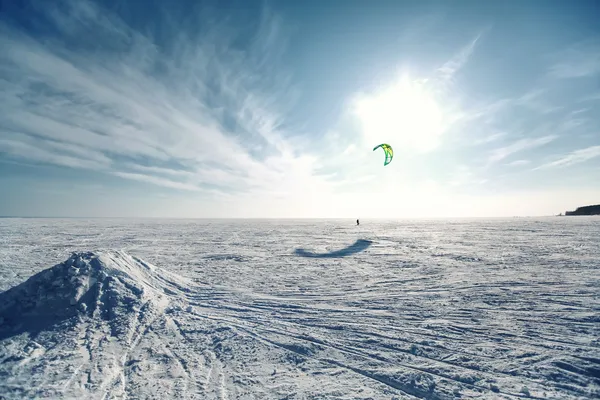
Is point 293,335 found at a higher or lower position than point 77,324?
lower

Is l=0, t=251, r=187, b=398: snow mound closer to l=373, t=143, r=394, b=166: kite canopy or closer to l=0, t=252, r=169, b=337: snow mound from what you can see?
l=0, t=252, r=169, b=337: snow mound

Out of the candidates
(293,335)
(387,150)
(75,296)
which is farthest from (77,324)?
(387,150)

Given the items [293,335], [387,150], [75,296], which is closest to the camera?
[293,335]

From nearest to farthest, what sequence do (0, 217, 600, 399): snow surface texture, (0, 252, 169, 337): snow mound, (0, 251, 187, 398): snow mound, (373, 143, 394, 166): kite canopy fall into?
(0, 217, 600, 399): snow surface texture → (0, 251, 187, 398): snow mound → (0, 252, 169, 337): snow mound → (373, 143, 394, 166): kite canopy

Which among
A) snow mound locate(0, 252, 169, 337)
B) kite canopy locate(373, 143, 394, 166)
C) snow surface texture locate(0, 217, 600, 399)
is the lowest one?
snow surface texture locate(0, 217, 600, 399)

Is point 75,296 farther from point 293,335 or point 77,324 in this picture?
point 293,335

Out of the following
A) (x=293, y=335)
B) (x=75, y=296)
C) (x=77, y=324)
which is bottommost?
(x=293, y=335)

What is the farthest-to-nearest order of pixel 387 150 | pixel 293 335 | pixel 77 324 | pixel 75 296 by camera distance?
pixel 387 150
pixel 75 296
pixel 77 324
pixel 293 335

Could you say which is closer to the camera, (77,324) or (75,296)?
(77,324)

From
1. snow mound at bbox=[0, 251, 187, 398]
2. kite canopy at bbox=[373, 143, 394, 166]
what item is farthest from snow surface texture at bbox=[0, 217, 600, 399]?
kite canopy at bbox=[373, 143, 394, 166]

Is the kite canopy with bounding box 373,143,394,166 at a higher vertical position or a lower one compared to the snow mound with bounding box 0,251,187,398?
higher

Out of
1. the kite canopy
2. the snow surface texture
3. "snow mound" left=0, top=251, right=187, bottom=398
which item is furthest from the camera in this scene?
the kite canopy

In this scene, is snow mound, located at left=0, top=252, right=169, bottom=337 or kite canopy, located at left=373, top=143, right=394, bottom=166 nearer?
snow mound, located at left=0, top=252, right=169, bottom=337

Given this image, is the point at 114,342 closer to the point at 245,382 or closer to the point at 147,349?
the point at 147,349
